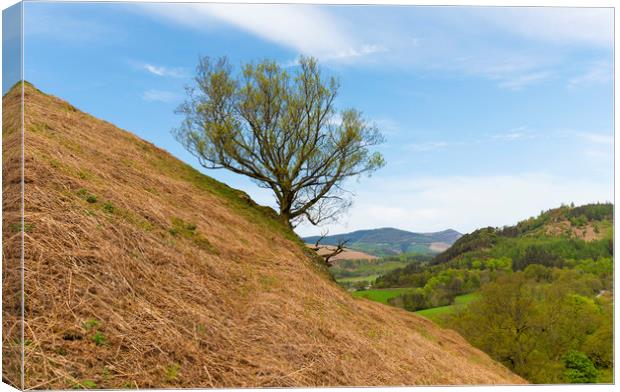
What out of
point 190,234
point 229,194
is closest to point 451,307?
point 229,194

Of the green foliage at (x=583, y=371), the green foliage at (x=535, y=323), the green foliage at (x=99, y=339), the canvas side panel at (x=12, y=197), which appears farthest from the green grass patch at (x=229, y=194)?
the green foliage at (x=583, y=371)

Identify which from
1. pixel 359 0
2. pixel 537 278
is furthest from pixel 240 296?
pixel 537 278

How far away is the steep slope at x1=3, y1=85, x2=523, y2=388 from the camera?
5.05 metres

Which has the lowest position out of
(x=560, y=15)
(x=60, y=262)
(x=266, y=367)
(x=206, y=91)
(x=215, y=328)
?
(x=266, y=367)

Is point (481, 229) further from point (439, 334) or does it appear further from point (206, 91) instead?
point (206, 91)

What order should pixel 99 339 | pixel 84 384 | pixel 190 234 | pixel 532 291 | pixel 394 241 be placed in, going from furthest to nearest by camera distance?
pixel 532 291
pixel 394 241
pixel 190 234
pixel 99 339
pixel 84 384

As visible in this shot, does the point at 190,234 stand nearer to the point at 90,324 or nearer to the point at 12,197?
the point at 12,197

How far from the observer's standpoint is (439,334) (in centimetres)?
1307

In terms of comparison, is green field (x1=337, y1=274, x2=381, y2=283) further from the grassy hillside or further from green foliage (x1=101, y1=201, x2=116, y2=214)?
green foliage (x1=101, y1=201, x2=116, y2=214)

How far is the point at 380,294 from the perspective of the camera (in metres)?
14.2

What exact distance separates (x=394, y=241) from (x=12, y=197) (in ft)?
30.0

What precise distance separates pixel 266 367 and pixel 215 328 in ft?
2.33

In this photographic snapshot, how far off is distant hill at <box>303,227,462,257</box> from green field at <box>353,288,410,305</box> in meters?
1.04

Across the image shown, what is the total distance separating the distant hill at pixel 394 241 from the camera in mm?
12271
